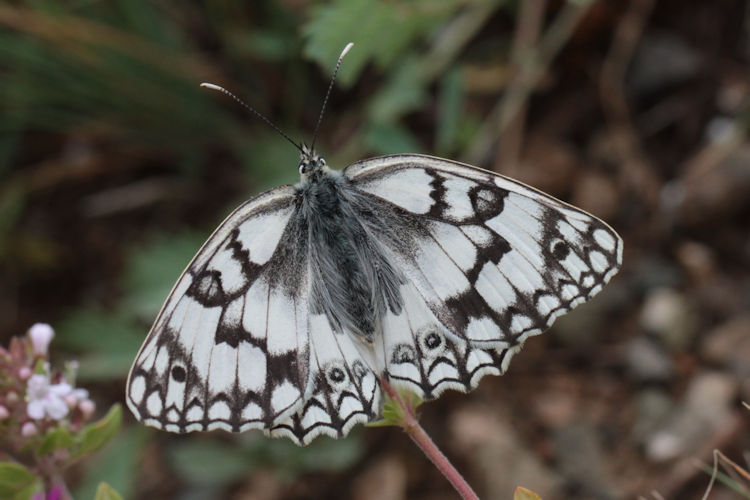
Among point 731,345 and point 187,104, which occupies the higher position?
point 187,104

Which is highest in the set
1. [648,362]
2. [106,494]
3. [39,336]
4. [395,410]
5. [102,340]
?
[102,340]

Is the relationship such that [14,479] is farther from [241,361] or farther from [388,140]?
[388,140]

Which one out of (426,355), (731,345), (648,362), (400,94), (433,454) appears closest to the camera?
(433,454)

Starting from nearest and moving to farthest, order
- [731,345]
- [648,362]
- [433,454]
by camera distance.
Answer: [433,454], [731,345], [648,362]

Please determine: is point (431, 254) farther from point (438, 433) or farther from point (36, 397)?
point (438, 433)

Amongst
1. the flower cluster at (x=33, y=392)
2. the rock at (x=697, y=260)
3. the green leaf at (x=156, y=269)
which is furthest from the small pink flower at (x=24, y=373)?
the rock at (x=697, y=260)

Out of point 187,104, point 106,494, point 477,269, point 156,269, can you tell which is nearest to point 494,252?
point 477,269
